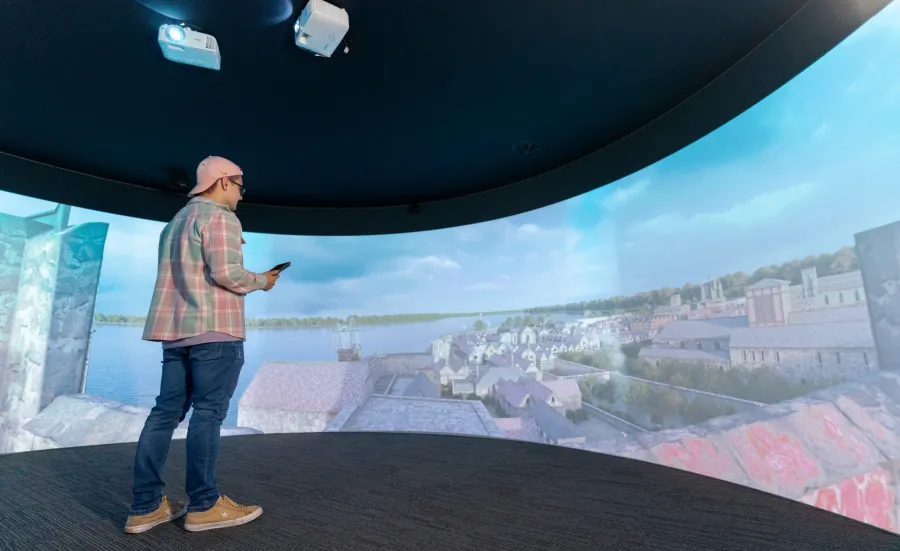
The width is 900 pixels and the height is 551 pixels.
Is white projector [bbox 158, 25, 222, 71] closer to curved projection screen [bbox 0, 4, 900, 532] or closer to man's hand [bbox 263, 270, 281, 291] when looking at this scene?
man's hand [bbox 263, 270, 281, 291]

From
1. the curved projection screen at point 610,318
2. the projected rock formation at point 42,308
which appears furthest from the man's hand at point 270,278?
the projected rock formation at point 42,308

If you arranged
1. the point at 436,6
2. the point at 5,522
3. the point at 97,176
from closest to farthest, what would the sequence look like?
the point at 5,522
the point at 436,6
the point at 97,176

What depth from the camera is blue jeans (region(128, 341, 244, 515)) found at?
1.32 m

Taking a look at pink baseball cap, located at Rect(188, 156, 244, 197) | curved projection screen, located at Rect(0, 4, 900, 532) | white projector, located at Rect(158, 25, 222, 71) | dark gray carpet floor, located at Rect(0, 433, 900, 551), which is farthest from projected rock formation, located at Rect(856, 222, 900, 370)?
white projector, located at Rect(158, 25, 222, 71)

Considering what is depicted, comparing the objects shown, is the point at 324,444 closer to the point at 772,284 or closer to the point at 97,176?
the point at 97,176

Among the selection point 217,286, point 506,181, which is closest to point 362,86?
point 217,286

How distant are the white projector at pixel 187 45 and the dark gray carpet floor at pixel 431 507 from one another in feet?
6.36

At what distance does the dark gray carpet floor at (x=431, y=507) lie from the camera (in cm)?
136

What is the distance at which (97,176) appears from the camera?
10.4ft

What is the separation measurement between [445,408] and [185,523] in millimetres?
2477

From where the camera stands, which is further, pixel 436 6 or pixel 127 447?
pixel 127 447

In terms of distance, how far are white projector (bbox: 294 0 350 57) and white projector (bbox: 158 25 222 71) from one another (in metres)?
0.38

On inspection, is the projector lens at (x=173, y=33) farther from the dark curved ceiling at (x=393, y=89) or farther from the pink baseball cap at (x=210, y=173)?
the pink baseball cap at (x=210, y=173)

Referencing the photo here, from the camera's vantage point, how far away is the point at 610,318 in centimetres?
288
